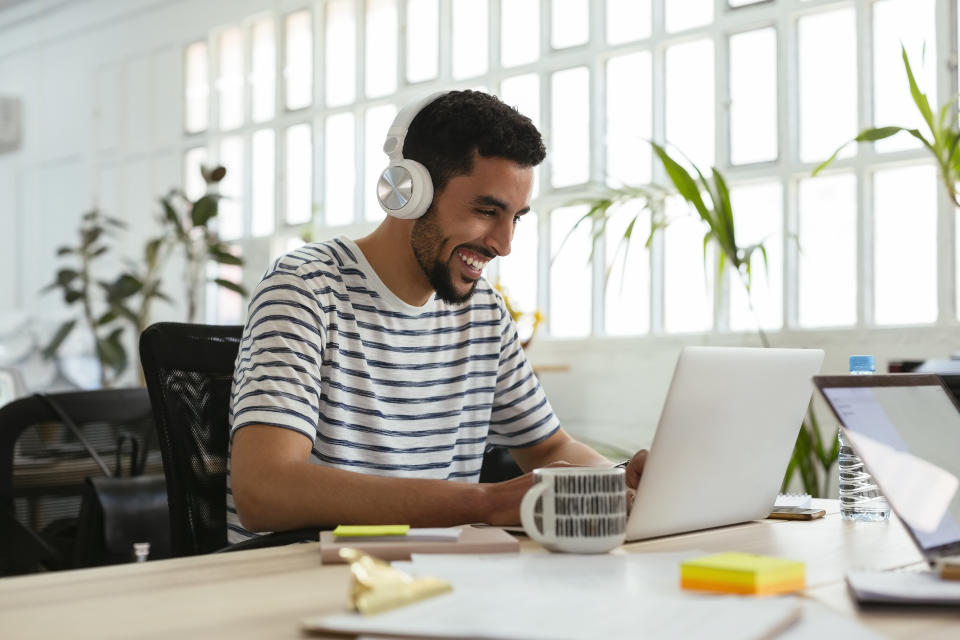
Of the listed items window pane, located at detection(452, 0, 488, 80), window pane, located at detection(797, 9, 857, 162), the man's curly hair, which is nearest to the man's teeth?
the man's curly hair

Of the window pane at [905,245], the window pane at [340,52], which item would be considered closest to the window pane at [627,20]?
the window pane at [905,245]

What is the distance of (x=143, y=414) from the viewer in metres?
2.44

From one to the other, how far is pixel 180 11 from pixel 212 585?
18.7ft

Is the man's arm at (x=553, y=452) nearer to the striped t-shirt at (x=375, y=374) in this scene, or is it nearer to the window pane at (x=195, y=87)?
the striped t-shirt at (x=375, y=374)

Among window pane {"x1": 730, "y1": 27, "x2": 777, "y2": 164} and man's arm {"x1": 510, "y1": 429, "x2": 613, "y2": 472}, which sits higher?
window pane {"x1": 730, "y1": 27, "x2": 777, "y2": 164}

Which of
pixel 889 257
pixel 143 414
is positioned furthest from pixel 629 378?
pixel 143 414

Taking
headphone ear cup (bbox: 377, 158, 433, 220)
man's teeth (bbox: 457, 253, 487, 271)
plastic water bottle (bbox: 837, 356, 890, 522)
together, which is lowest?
plastic water bottle (bbox: 837, 356, 890, 522)

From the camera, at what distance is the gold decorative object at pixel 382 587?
2.51 feet

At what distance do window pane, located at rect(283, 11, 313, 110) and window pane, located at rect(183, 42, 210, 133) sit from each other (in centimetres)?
69

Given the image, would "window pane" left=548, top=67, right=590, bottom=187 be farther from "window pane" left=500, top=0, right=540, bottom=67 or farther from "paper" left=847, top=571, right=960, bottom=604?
"paper" left=847, top=571, right=960, bottom=604

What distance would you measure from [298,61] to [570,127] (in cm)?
181

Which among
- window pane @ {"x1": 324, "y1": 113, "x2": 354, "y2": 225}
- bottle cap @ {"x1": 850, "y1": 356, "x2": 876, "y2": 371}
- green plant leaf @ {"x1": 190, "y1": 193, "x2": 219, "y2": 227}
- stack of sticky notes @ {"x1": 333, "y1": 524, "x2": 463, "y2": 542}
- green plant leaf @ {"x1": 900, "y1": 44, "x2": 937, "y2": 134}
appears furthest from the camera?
window pane @ {"x1": 324, "y1": 113, "x2": 354, "y2": 225}

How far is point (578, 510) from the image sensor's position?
106 centimetres

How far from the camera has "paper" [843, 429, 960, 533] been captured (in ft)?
3.08
